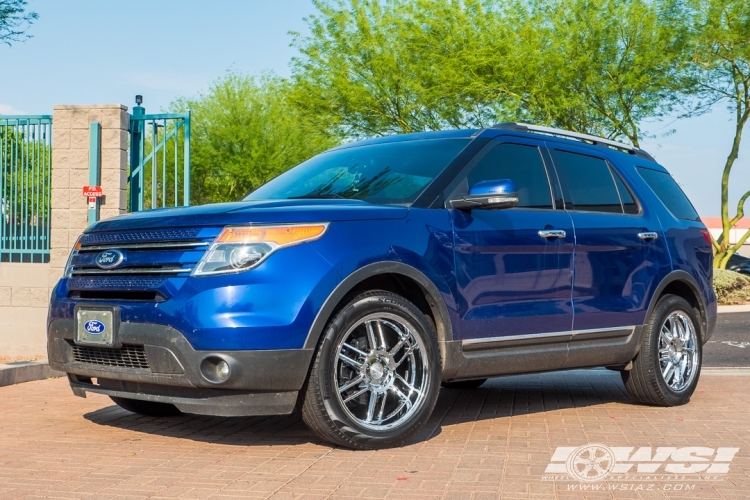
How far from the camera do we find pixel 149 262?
5484 mm

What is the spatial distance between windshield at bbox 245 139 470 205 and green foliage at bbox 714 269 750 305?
21.5 meters

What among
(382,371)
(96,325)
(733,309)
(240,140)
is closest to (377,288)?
(382,371)

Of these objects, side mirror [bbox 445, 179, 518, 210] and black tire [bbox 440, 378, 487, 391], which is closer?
side mirror [bbox 445, 179, 518, 210]

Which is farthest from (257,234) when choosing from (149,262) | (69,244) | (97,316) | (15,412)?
(69,244)

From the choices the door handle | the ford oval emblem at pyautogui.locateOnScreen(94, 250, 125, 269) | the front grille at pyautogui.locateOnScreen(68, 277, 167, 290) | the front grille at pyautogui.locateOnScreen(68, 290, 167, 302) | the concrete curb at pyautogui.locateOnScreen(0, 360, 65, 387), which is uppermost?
the door handle

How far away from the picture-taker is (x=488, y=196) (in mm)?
6094

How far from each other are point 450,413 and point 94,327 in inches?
113

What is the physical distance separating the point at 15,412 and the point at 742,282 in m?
24.0

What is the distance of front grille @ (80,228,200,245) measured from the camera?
541 centimetres

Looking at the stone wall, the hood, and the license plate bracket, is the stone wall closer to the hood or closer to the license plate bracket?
the hood

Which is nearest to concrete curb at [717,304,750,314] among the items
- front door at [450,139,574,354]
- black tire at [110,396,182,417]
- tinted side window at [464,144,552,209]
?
tinted side window at [464,144,552,209]

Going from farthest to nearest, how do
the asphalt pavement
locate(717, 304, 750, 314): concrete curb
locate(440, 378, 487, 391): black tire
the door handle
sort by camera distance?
locate(717, 304, 750, 314): concrete curb < the asphalt pavement < locate(440, 378, 487, 391): black tire < the door handle

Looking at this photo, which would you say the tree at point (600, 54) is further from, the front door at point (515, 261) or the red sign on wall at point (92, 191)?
the front door at point (515, 261)

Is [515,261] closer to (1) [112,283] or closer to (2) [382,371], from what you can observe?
(2) [382,371]
